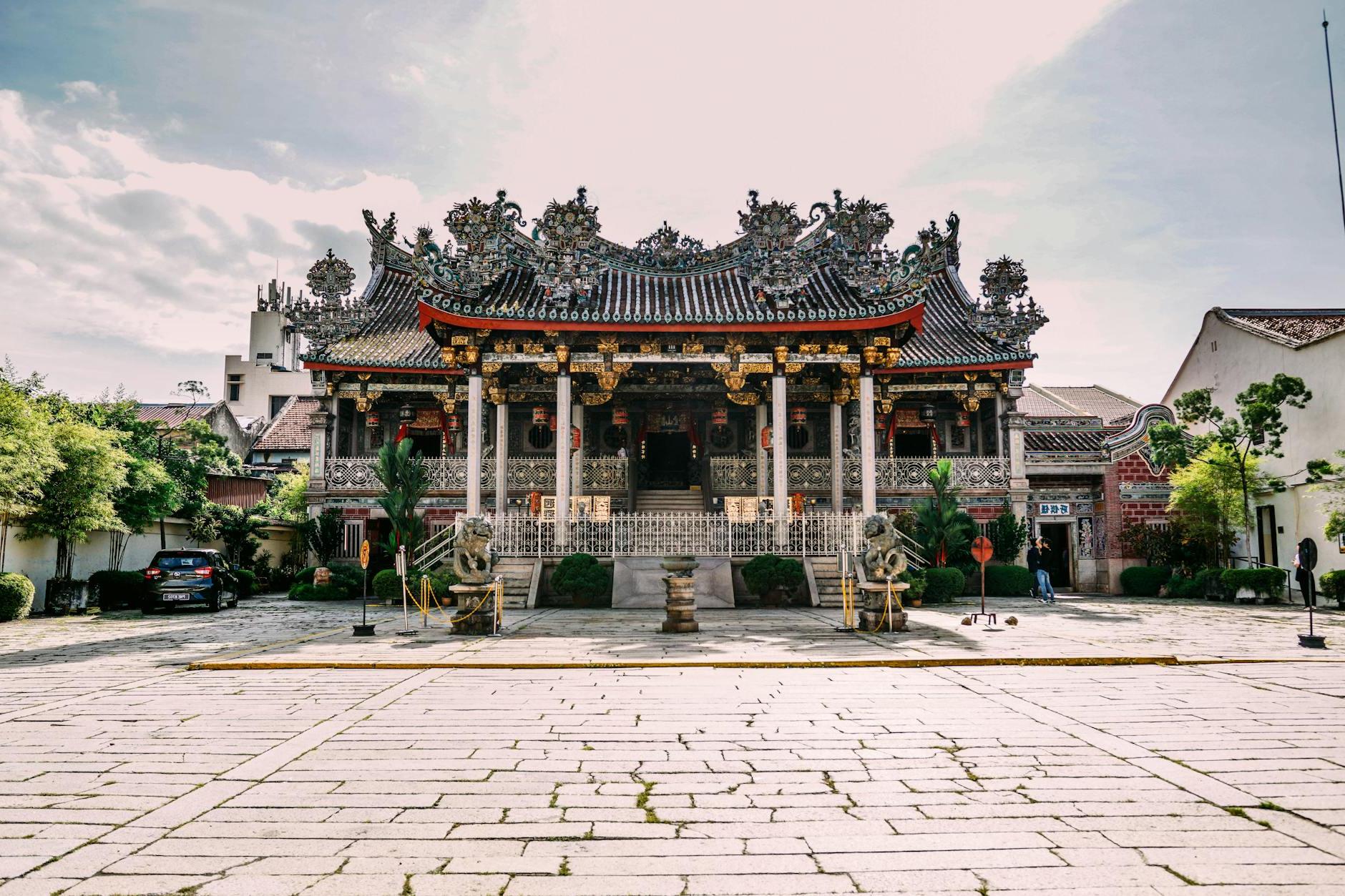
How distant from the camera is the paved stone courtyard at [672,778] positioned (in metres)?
3.37

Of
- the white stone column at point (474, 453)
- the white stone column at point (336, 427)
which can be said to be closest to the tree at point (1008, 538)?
the white stone column at point (474, 453)

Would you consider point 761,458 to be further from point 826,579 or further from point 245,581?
point 245,581

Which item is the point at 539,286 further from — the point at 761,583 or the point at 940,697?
the point at 940,697

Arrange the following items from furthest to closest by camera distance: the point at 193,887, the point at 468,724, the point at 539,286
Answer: the point at 539,286 → the point at 468,724 → the point at 193,887

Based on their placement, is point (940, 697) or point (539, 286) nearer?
point (940, 697)

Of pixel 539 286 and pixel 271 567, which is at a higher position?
pixel 539 286

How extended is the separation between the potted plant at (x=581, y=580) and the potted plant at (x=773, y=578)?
3013 mm

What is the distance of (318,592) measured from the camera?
2186 cm

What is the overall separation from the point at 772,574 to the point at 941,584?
12.9ft

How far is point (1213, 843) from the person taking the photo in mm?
3646

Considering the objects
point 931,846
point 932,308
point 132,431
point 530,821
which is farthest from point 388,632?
point 932,308

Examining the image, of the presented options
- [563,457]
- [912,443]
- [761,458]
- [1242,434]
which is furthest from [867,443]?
[1242,434]

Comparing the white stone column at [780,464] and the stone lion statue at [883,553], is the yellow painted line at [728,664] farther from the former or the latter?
the white stone column at [780,464]

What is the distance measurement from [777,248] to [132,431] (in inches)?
676
